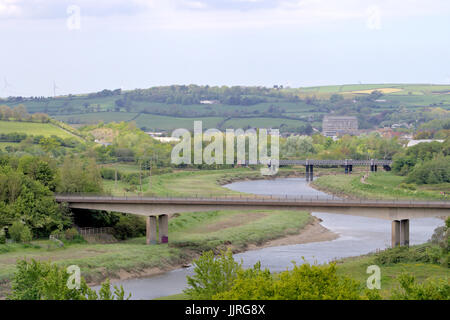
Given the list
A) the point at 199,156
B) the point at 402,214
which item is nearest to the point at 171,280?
the point at 402,214

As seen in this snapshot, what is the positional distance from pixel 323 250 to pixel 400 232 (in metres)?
7.34

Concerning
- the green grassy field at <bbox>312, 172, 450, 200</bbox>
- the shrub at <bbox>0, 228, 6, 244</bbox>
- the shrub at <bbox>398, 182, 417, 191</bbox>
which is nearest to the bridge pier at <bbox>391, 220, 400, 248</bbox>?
the shrub at <bbox>0, 228, 6, 244</bbox>

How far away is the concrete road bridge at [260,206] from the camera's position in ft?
237

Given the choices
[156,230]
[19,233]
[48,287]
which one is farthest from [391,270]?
[19,233]

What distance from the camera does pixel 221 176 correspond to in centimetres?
16950

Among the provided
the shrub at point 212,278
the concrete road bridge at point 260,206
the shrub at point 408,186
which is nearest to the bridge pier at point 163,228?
the concrete road bridge at point 260,206

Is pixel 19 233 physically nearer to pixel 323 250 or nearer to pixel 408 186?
pixel 323 250

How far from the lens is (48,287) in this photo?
4103 cm

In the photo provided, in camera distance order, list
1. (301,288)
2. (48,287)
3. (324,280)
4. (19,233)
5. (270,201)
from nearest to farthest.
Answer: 1. (301,288)
2. (324,280)
3. (48,287)
4. (19,233)
5. (270,201)

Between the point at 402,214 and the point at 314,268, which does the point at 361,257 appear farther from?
the point at 314,268

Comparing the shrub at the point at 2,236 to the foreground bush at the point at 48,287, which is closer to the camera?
the foreground bush at the point at 48,287

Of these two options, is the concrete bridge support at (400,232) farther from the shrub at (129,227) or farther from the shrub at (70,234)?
the shrub at (70,234)
